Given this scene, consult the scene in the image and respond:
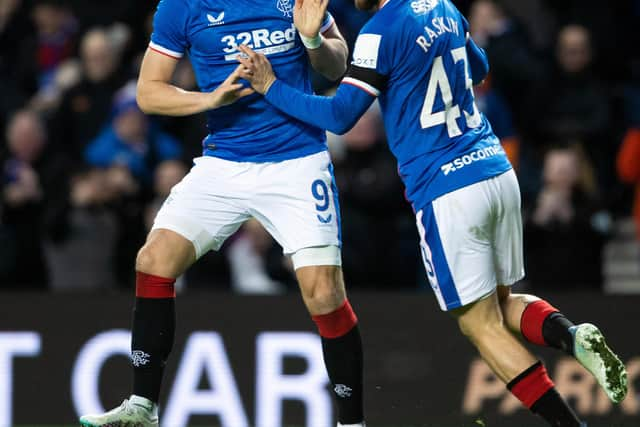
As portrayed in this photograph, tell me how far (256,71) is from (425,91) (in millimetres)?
738

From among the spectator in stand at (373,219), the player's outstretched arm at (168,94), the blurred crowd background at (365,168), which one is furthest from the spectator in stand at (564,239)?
the player's outstretched arm at (168,94)

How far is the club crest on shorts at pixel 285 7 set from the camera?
5684mm

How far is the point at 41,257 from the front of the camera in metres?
8.98

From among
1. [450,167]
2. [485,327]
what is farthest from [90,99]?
[485,327]

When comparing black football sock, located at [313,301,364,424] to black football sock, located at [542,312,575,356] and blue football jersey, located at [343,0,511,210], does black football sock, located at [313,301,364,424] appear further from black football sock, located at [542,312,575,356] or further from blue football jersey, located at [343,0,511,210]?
black football sock, located at [542,312,575,356]

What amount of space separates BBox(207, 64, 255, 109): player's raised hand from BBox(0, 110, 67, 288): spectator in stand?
11.3 ft

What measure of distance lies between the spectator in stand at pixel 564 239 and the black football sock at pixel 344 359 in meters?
2.79

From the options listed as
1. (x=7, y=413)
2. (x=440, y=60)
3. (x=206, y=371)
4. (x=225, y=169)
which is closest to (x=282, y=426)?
(x=206, y=371)

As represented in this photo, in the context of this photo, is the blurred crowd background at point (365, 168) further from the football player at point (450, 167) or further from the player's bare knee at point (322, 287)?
the football player at point (450, 167)

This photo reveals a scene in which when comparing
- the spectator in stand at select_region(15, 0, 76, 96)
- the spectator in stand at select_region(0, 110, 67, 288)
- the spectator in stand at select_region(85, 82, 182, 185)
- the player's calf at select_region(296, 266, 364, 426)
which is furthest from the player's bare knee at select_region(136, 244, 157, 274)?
the spectator in stand at select_region(15, 0, 76, 96)

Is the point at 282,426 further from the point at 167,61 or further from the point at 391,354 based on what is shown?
the point at 167,61

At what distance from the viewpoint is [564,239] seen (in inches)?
325

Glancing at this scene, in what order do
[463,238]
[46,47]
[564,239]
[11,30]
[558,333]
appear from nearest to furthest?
[463,238] < [558,333] < [564,239] < [46,47] < [11,30]

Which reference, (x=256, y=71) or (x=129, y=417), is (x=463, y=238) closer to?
(x=256, y=71)
